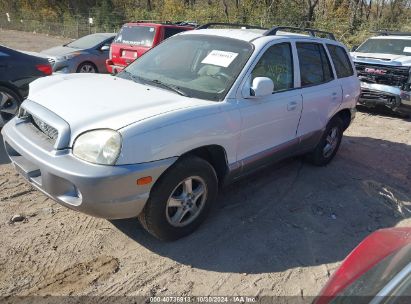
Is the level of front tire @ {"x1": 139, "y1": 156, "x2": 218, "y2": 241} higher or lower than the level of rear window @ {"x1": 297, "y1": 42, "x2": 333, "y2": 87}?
lower

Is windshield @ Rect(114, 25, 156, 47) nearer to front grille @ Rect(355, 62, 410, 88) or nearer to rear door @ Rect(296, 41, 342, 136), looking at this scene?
front grille @ Rect(355, 62, 410, 88)

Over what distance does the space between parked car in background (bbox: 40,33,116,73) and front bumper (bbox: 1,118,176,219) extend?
7.65 m

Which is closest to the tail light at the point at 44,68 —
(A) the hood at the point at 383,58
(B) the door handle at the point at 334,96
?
(B) the door handle at the point at 334,96

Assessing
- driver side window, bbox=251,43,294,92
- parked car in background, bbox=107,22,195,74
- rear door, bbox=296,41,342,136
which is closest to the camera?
driver side window, bbox=251,43,294,92

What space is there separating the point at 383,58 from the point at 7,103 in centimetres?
833

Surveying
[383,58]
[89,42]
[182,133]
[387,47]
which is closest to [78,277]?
[182,133]

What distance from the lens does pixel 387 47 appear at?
10.2m

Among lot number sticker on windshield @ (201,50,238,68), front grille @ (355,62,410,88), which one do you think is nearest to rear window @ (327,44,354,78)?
lot number sticker on windshield @ (201,50,238,68)

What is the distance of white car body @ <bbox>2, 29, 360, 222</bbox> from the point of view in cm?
286

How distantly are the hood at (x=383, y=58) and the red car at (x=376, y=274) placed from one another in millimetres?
7828

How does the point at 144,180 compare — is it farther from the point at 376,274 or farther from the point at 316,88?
the point at 316,88

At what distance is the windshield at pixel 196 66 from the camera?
3.69 meters

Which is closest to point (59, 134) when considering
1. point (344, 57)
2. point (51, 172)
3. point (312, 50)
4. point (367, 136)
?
point (51, 172)

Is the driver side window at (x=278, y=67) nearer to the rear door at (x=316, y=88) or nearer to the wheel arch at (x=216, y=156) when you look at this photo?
the rear door at (x=316, y=88)
